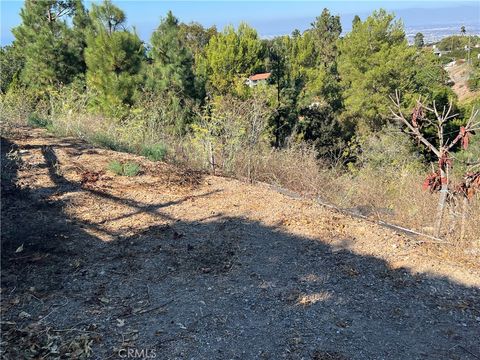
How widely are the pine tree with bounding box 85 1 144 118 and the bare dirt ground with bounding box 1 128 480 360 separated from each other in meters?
5.27

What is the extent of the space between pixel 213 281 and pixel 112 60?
26.7ft

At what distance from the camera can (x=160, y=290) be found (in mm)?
2908

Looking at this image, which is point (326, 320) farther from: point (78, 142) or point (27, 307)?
point (78, 142)

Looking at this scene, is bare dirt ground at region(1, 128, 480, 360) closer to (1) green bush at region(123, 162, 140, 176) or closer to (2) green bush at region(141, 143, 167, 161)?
(1) green bush at region(123, 162, 140, 176)

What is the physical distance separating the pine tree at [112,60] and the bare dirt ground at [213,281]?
5.27 metres

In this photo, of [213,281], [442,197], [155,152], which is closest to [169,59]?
[155,152]

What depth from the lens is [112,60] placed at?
32.2 ft

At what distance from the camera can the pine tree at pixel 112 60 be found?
9.69m

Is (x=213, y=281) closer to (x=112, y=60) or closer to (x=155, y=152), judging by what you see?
(x=155, y=152)

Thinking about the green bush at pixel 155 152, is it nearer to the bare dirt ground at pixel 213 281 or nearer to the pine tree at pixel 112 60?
the bare dirt ground at pixel 213 281

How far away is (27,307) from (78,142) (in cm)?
431

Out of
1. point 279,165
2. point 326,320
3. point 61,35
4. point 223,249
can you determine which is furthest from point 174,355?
point 61,35

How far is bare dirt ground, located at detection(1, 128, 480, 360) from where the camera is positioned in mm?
2408

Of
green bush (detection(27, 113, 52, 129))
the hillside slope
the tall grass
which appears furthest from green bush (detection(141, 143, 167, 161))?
the hillside slope
